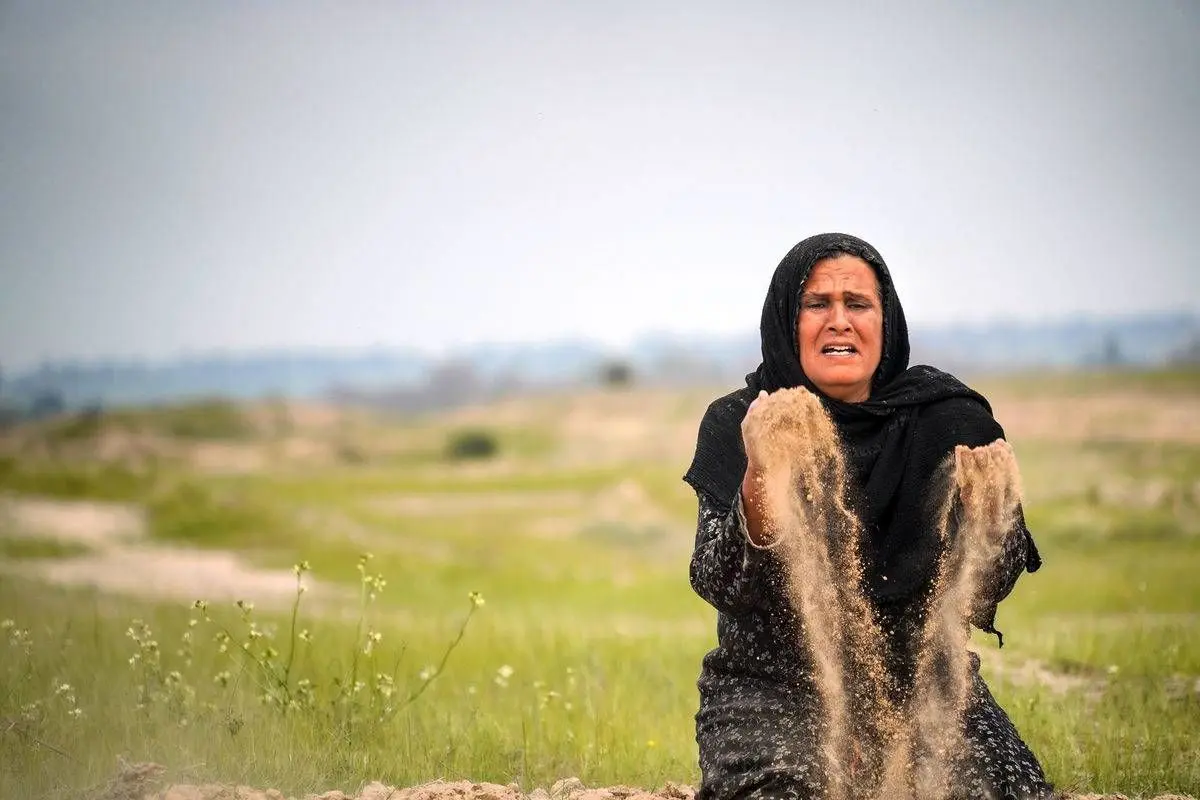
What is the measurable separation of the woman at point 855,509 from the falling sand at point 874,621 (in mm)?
34

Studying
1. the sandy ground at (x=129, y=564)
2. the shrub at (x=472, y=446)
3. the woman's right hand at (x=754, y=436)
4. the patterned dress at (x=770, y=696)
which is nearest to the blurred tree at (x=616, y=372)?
the shrub at (x=472, y=446)

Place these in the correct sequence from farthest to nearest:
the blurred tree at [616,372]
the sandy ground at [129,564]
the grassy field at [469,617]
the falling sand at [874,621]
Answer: the blurred tree at [616,372] → the sandy ground at [129,564] → the grassy field at [469,617] → the falling sand at [874,621]

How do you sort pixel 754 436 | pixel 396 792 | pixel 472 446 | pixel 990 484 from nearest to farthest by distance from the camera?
pixel 754 436, pixel 990 484, pixel 396 792, pixel 472 446

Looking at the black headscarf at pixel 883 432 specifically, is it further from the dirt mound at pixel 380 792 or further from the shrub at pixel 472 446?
the shrub at pixel 472 446

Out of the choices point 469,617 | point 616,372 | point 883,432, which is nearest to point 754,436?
point 883,432

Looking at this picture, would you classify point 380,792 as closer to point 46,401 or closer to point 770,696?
point 770,696

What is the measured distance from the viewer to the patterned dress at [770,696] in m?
3.90

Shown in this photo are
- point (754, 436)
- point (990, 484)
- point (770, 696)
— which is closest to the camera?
point (754, 436)

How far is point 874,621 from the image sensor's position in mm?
4207

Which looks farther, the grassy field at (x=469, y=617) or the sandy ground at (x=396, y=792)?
the grassy field at (x=469, y=617)

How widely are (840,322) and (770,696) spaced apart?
4.13 ft

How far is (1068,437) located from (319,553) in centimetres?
2934

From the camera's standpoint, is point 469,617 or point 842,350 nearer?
point 842,350

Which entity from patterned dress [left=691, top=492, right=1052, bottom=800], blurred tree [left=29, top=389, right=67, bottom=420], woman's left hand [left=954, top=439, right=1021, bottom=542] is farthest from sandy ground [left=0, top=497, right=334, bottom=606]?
woman's left hand [left=954, top=439, right=1021, bottom=542]
